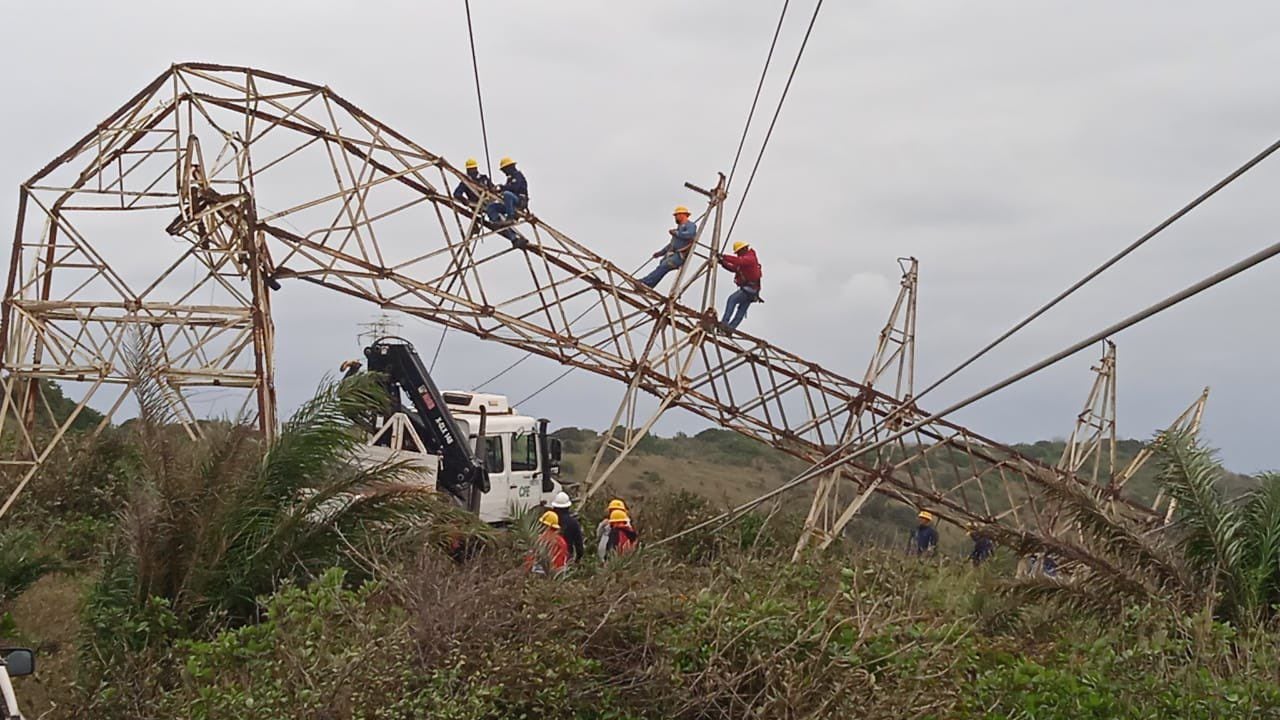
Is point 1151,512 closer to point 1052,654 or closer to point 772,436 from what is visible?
point 772,436

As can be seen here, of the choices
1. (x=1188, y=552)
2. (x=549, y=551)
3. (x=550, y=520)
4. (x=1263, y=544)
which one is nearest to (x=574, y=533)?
(x=550, y=520)

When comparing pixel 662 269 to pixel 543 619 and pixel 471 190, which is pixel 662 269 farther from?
pixel 543 619

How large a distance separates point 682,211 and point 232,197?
6.88m

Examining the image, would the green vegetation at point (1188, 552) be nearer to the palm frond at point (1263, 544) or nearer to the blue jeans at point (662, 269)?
the palm frond at point (1263, 544)

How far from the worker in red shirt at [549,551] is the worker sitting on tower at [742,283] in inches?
252

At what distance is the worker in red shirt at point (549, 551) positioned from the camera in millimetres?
11827

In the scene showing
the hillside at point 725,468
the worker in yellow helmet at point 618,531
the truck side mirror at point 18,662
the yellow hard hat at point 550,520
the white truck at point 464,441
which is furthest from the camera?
the hillside at point 725,468

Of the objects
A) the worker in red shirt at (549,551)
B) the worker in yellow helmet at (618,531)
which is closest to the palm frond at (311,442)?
the worker in red shirt at (549,551)

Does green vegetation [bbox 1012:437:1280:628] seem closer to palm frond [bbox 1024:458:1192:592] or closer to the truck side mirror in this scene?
palm frond [bbox 1024:458:1192:592]

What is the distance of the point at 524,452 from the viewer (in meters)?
19.8

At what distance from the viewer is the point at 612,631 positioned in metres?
9.77

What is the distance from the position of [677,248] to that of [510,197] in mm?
2974

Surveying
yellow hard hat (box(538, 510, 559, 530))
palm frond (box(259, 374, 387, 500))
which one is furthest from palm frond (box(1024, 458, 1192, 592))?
palm frond (box(259, 374, 387, 500))

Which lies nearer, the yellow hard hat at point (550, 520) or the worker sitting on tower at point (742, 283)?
the yellow hard hat at point (550, 520)
